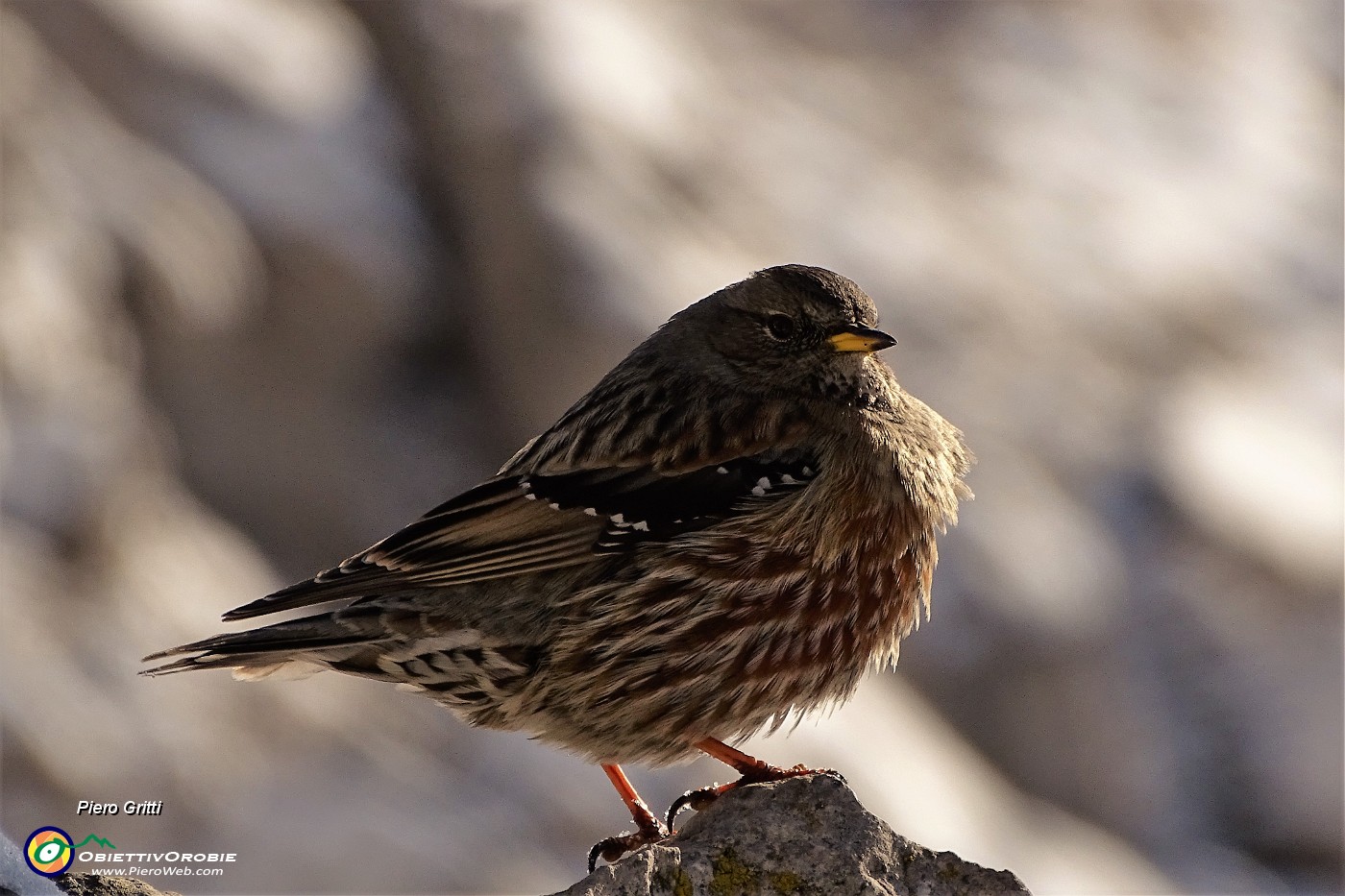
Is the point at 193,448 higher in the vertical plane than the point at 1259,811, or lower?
lower

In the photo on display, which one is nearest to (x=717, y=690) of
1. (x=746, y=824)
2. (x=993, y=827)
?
(x=746, y=824)

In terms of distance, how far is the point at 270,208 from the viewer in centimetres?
1372

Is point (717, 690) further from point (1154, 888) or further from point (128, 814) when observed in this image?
point (1154, 888)

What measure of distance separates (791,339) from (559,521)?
47.2 inches

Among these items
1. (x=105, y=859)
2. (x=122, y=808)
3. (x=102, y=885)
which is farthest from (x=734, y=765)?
(x=122, y=808)

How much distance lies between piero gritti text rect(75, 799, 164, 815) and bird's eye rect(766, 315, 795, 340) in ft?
19.0

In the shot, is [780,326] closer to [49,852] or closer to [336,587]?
[336,587]

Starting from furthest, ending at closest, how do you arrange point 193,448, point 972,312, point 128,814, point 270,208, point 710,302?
1. point 972,312
2. point 270,208
3. point 193,448
4. point 128,814
5. point 710,302

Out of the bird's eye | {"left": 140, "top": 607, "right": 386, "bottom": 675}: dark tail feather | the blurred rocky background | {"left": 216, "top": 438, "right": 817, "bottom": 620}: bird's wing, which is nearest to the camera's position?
{"left": 140, "top": 607, "right": 386, "bottom": 675}: dark tail feather

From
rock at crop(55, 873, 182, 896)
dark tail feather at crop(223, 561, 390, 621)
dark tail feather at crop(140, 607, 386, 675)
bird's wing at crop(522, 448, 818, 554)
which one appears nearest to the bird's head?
bird's wing at crop(522, 448, 818, 554)

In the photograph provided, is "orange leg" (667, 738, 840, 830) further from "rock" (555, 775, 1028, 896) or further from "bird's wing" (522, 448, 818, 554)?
"bird's wing" (522, 448, 818, 554)

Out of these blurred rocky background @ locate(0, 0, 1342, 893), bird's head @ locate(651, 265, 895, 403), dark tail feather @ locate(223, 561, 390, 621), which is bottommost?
dark tail feather @ locate(223, 561, 390, 621)

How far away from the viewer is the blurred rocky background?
37.2ft

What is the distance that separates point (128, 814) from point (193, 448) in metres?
3.54
